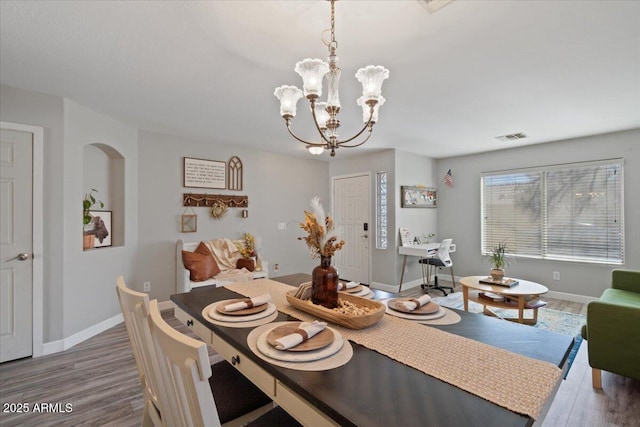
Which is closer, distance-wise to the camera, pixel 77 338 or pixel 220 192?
pixel 77 338

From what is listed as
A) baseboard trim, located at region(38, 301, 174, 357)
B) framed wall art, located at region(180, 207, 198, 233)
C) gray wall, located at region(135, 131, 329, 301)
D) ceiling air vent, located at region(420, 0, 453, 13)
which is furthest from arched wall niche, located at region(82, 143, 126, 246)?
ceiling air vent, located at region(420, 0, 453, 13)

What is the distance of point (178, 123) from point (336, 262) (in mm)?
3579

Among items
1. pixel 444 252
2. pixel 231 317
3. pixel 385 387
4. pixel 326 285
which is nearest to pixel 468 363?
pixel 385 387

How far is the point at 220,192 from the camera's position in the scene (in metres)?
4.32

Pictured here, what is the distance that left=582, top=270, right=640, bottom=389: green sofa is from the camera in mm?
1937

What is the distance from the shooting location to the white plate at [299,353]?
37.9 inches

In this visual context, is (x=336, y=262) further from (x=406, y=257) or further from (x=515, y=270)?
(x=515, y=270)

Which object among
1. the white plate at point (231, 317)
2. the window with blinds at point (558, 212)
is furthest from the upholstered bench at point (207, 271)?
the window with blinds at point (558, 212)

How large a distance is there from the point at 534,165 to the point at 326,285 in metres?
4.64

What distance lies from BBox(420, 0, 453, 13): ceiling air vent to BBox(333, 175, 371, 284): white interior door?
141 inches

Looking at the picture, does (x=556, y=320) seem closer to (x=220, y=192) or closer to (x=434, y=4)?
(x=434, y=4)

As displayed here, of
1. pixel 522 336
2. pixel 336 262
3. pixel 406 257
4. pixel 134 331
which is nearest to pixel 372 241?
pixel 406 257

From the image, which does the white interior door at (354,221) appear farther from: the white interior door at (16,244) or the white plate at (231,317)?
the white interior door at (16,244)

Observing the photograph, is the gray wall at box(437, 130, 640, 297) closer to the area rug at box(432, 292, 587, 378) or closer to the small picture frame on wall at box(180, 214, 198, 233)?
the area rug at box(432, 292, 587, 378)
